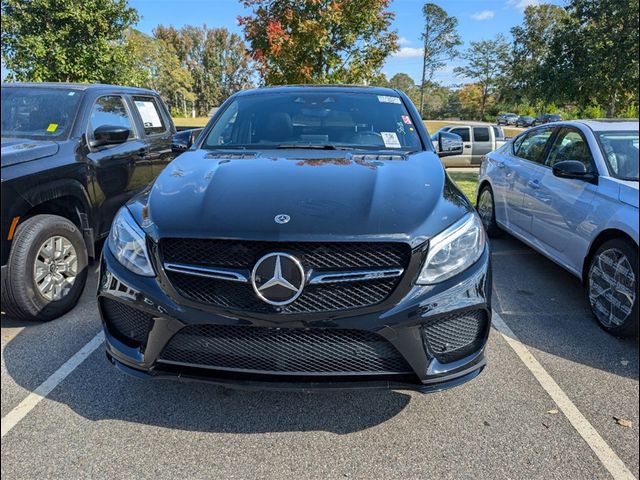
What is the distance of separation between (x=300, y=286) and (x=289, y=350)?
306 mm

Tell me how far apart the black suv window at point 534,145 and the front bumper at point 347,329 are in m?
3.15

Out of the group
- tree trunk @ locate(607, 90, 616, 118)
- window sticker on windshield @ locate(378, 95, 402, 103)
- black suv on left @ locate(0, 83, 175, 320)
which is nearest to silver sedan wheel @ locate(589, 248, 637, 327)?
tree trunk @ locate(607, 90, 616, 118)

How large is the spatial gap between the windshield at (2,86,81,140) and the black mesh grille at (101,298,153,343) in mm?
2302

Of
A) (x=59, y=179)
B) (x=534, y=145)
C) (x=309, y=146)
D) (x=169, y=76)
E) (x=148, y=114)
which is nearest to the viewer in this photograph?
(x=309, y=146)

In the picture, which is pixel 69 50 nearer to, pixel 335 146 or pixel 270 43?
pixel 270 43

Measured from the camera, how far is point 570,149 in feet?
13.6

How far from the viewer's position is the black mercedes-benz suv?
1994 mm

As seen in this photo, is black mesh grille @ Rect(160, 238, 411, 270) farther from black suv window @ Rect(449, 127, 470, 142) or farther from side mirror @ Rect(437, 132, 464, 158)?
black suv window @ Rect(449, 127, 470, 142)

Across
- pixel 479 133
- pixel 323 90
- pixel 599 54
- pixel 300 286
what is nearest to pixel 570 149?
pixel 599 54

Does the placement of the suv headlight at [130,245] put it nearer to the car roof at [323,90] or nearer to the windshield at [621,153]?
the car roof at [323,90]

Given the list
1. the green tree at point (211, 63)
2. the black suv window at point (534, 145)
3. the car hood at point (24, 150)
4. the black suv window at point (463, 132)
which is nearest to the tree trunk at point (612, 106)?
the black suv window at point (534, 145)

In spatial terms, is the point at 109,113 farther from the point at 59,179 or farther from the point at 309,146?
the point at 309,146

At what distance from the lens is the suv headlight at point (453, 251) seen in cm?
207

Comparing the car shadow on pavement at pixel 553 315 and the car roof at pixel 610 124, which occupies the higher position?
the car roof at pixel 610 124
